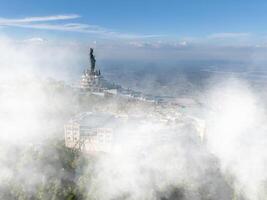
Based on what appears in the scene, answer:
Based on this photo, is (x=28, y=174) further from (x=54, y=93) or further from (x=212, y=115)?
(x=212, y=115)

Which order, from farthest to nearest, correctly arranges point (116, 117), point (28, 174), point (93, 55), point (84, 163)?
point (93, 55) → point (116, 117) → point (84, 163) → point (28, 174)

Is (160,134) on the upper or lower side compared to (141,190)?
upper

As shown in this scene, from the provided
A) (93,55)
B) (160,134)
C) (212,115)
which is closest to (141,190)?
(160,134)

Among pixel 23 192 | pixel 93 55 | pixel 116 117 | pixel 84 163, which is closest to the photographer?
pixel 23 192

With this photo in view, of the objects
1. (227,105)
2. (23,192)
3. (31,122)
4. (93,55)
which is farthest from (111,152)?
(227,105)

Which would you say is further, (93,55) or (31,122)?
(93,55)

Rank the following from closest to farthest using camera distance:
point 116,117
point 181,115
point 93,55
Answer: point 116,117 < point 181,115 < point 93,55

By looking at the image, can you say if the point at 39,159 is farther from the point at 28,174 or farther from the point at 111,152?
the point at 111,152

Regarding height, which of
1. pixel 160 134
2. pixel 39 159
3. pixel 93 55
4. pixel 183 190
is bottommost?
pixel 183 190

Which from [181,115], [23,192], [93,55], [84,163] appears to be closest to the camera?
[23,192]
